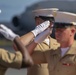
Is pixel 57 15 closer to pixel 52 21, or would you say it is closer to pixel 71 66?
pixel 52 21

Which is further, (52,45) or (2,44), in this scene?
(2,44)

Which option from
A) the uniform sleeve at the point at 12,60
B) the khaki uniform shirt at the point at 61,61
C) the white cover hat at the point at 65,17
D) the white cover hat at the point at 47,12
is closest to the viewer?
the uniform sleeve at the point at 12,60

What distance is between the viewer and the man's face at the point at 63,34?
384cm

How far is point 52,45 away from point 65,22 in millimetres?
739

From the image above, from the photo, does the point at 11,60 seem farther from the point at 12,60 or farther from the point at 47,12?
the point at 47,12

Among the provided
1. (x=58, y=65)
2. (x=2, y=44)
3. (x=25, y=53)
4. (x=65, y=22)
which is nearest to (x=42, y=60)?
(x=58, y=65)

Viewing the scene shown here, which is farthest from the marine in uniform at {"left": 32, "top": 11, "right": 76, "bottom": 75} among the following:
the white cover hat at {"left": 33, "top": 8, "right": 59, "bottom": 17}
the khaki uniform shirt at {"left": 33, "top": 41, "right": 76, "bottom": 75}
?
the white cover hat at {"left": 33, "top": 8, "right": 59, "bottom": 17}

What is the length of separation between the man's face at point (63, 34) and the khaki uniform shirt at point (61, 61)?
0.14 m

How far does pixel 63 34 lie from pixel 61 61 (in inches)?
11.7

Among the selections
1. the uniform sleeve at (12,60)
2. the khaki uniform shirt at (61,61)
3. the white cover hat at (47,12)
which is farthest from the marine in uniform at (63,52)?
the uniform sleeve at (12,60)

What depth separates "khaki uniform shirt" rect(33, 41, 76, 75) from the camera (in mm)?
3822

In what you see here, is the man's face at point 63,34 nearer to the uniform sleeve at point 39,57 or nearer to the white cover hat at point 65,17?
the white cover hat at point 65,17

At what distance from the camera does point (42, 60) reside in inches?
160

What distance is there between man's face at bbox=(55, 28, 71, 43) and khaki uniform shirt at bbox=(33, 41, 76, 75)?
141mm
